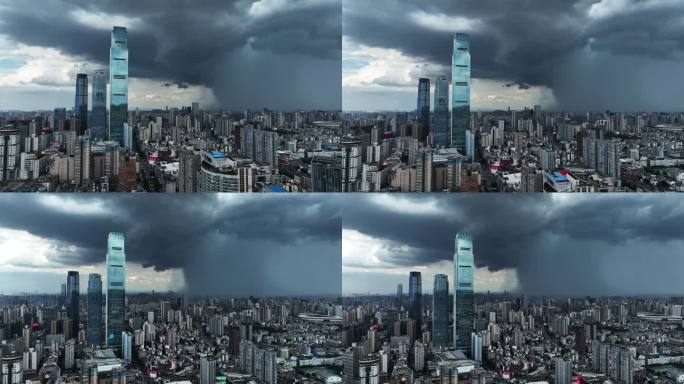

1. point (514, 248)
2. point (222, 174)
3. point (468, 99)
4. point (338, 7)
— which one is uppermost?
point (338, 7)

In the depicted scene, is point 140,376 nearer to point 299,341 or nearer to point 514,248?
point 299,341

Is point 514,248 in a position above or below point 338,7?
below

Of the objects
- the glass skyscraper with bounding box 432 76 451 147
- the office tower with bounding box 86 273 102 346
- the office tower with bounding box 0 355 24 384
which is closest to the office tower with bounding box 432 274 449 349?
the glass skyscraper with bounding box 432 76 451 147

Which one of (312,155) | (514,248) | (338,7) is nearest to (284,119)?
(312,155)

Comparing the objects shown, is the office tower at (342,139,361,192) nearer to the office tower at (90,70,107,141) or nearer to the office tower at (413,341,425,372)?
the office tower at (413,341,425,372)

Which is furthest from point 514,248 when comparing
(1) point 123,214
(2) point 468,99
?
(1) point 123,214
